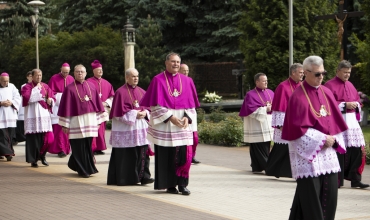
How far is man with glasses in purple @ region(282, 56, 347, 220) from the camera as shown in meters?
8.28

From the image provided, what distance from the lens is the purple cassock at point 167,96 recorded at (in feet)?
40.8

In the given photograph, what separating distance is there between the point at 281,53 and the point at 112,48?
9931mm

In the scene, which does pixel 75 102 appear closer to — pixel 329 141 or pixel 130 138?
pixel 130 138

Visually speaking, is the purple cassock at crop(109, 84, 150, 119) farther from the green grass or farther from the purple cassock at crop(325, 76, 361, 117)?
the green grass

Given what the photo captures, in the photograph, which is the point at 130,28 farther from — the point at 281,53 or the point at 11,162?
the point at 11,162

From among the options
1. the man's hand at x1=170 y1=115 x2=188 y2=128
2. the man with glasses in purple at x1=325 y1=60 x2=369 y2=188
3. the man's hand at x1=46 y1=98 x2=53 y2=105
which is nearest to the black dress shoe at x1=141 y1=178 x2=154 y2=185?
the man's hand at x1=170 y1=115 x2=188 y2=128

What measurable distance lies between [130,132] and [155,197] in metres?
1.89

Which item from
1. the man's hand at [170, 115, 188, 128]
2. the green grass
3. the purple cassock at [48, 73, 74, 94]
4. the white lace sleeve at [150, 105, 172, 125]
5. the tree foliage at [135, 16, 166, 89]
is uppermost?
the tree foliage at [135, 16, 166, 89]

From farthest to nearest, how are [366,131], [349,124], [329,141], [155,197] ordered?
[366,131] < [349,124] < [155,197] < [329,141]

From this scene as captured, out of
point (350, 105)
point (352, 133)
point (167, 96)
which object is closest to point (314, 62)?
point (167, 96)

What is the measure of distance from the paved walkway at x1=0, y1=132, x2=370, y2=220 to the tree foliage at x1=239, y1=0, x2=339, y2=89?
45.0ft

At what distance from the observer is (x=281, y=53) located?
2967 cm

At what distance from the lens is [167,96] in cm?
1246

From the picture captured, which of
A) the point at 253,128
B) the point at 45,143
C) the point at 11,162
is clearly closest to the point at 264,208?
the point at 253,128
